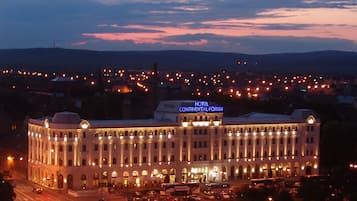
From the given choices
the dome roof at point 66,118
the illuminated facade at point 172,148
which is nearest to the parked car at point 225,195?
the illuminated facade at point 172,148

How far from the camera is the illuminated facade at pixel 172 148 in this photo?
168 ft

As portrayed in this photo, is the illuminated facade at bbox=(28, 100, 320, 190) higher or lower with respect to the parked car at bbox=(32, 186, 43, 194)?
higher

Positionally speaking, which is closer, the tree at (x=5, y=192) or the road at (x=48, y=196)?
the tree at (x=5, y=192)

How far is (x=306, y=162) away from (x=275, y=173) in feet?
9.66

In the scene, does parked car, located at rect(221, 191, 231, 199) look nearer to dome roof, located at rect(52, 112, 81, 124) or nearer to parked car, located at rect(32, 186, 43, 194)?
dome roof, located at rect(52, 112, 81, 124)

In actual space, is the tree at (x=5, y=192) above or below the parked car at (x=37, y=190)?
above

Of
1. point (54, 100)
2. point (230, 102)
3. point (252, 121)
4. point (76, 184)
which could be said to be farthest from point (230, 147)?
point (54, 100)

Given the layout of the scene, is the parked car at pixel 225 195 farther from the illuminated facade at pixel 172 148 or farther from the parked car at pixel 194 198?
the illuminated facade at pixel 172 148

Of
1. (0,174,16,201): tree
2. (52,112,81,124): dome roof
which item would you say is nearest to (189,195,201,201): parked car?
(52,112,81,124): dome roof

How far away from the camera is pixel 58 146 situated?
51125 millimetres

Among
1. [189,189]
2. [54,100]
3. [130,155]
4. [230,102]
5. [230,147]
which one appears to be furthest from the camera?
[54,100]

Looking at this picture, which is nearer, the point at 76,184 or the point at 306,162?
the point at 76,184

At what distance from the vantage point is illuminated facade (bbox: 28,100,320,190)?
51.3 m

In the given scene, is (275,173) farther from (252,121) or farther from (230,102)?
(230,102)
